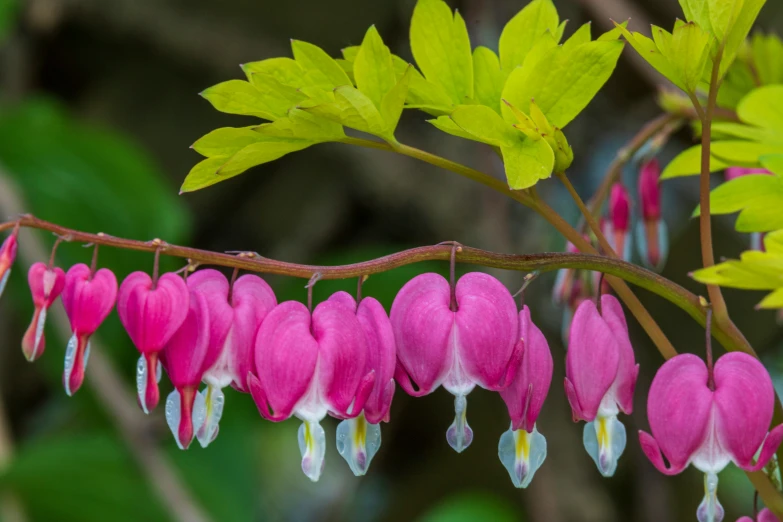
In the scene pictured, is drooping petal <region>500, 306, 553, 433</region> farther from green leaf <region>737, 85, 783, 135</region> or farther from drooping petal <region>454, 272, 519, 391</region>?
green leaf <region>737, 85, 783, 135</region>

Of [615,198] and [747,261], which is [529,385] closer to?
[747,261]

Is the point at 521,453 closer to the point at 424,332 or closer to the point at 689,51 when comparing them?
the point at 424,332

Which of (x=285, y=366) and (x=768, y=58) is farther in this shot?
(x=768, y=58)

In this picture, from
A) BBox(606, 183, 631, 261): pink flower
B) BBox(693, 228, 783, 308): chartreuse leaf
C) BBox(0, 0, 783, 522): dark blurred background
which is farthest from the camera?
BBox(0, 0, 783, 522): dark blurred background

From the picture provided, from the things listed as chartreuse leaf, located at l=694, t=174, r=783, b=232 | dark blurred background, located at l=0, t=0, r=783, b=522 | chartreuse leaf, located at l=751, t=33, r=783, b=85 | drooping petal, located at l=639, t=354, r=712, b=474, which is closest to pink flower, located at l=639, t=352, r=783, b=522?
drooping petal, located at l=639, t=354, r=712, b=474

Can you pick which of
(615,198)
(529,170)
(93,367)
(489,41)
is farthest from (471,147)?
(529,170)

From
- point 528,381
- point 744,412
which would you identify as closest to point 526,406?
point 528,381

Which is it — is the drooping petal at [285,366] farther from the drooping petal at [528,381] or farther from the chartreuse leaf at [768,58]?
the chartreuse leaf at [768,58]
